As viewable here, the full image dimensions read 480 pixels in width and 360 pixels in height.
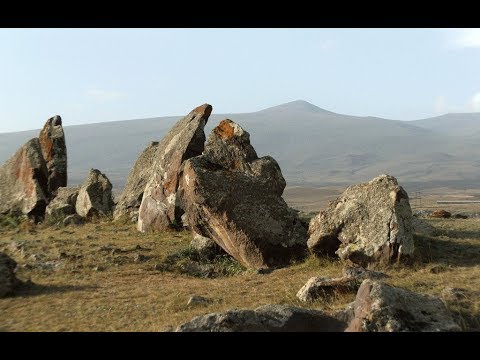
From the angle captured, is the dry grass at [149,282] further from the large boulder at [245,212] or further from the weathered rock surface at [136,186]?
the weathered rock surface at [136,186]

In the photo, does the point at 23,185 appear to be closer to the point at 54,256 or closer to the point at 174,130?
the point at 174,130

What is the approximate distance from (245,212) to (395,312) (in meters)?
8.68

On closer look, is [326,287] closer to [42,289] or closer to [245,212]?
[245,212]

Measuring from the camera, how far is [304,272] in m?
15.2

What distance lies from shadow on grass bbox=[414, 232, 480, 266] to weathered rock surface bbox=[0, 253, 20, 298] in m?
11.2

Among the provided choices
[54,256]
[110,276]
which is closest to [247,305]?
[110,276]

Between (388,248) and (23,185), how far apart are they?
2157 centimetres

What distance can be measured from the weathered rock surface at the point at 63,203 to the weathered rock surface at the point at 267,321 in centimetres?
1997

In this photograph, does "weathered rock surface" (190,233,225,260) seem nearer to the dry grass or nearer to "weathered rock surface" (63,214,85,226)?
the dry grass

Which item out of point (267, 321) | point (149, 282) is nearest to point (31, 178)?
point (149, 282)

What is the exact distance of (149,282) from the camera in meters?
15.0

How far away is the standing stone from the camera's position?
31.4m
